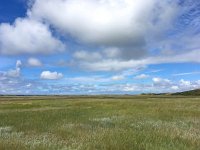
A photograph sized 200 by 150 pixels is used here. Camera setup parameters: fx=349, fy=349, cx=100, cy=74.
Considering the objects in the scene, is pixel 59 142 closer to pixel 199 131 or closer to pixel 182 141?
pixel 182 141

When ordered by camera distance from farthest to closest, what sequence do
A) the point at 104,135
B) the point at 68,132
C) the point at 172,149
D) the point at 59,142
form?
the point at 68,132, the point at 104,135, the point at 59,142, the point at 172,149

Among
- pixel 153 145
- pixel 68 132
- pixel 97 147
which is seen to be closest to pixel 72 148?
pixel 97 147

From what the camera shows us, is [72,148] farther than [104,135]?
No

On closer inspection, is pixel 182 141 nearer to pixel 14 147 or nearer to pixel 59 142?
pixel 59 142

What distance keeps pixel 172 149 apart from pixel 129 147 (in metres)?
1.87

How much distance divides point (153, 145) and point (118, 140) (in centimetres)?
193

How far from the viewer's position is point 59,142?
54.4 ft

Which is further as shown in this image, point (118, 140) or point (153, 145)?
point (118, 140)

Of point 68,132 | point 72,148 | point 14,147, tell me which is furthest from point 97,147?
point 68,132

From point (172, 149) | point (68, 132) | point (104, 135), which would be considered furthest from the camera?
point (68, 132)

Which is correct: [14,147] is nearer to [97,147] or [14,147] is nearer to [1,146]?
[1,146]

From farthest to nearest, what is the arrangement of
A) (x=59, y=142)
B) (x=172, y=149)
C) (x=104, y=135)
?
(x=104, y=135) < (x=59, y=142) < (x=172, y=149)

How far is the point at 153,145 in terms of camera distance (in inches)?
621

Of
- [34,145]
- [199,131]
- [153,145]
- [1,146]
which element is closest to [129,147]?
[153,145]
